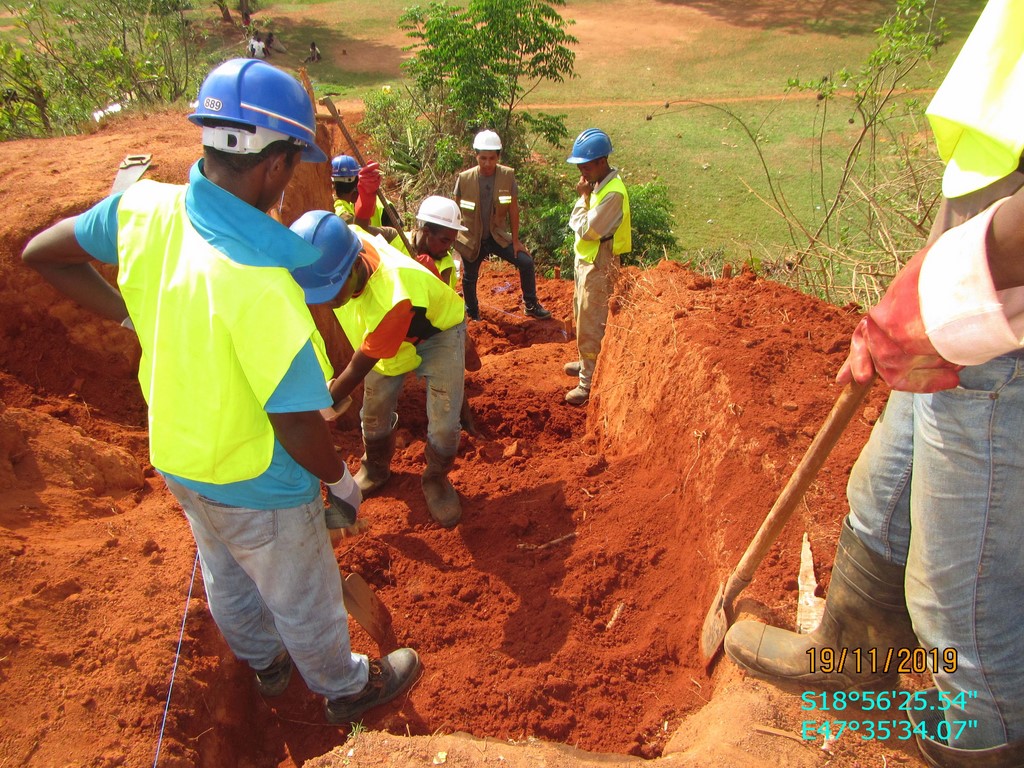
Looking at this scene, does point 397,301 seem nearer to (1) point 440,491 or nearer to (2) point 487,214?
(1) point 440,491

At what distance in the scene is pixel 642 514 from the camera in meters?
3.44

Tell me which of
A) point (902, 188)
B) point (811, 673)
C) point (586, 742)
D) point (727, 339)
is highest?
point (902, 188)

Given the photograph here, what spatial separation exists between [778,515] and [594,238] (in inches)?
133

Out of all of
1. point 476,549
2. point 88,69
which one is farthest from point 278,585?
point 88,69

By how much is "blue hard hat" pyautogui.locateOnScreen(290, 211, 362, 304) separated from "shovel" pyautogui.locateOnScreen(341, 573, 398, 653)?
3.96 feet

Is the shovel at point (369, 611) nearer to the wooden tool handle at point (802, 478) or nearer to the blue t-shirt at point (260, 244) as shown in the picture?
the blue t-shirt at point (260, 244)

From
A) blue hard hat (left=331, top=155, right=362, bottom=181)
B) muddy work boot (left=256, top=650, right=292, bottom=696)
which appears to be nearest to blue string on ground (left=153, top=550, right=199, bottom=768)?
muddy work boot (left=256, top=650, right=292, bottom=696)

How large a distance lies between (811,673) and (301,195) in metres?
4.61

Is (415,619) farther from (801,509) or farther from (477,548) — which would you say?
(801,509)

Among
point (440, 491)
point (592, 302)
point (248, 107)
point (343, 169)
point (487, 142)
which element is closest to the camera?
point (248, 107)

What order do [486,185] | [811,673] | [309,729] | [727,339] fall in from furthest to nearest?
1. [486,185]
2. [727,339]
3. [309,729]
4. [811,673]

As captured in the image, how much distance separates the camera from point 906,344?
1.70 meters

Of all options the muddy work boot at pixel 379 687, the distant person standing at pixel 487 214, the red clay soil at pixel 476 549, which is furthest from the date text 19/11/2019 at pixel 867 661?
the distant person standing at pixel 487 214

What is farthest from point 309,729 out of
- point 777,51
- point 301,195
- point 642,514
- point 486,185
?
point 777,51
